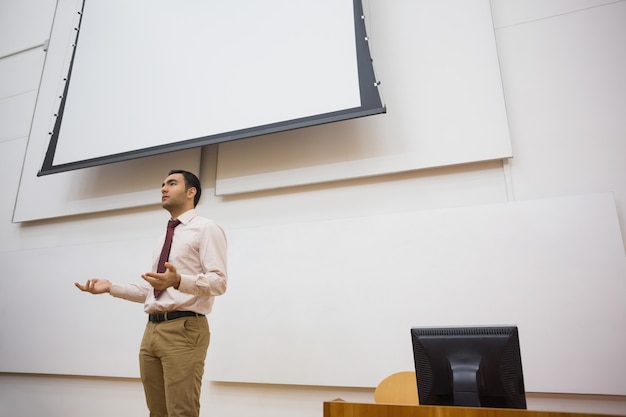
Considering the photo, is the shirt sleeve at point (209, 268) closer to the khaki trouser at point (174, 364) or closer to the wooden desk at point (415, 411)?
the khaki trouser at point (174, 364)

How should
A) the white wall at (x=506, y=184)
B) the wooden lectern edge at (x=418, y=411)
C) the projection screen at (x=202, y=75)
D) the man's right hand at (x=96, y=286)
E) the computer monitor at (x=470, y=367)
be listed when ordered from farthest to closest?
the projection screen at (x=202, y=75)
the white wall at (x=506, y=184)
the man's right hand at (x=96, y=286)
the computer monitor at (x=470, y=367)
the wooden lectern edge at (x=418, y=411)

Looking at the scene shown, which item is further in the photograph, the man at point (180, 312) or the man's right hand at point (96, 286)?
the man's right hand at point (96, 286)

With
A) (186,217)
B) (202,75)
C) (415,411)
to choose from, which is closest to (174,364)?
(186,217)

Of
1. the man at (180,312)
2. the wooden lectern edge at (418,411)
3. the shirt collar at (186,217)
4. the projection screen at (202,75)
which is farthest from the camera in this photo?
the projection screen at (202,75)

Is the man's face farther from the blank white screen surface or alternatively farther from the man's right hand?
the blank white screen surface

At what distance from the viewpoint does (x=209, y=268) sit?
1551mm

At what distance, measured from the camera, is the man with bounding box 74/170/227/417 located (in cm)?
143

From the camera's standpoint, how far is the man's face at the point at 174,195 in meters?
1.82

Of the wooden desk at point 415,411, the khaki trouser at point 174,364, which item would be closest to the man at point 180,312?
the khaki trouser at point 174,364

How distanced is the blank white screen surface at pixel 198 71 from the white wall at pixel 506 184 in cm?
37

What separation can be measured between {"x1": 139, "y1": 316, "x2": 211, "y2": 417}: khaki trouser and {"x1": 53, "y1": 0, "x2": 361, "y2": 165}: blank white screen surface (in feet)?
4.03

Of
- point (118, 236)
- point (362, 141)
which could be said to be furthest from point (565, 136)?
point (118, 236)

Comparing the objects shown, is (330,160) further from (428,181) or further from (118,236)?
(118,236)

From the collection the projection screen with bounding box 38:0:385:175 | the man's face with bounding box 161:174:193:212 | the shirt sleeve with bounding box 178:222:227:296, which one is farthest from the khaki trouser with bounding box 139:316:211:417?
the projection screen with bounding box 38:0:385:175
